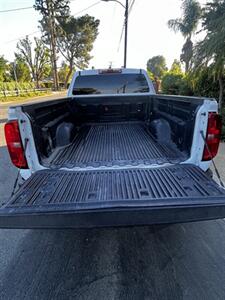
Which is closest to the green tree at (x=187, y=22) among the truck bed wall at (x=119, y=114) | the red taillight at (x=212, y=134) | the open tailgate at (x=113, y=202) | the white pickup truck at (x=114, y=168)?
the truck bed wall at (x=119, y=114)

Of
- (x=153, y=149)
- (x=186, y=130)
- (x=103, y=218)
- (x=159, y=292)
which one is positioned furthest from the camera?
(x=153, y=149)

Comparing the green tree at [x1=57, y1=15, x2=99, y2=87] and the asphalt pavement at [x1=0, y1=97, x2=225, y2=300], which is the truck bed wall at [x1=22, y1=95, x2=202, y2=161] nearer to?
the asphalt pavement at [x1=0, y1=97, x2=225, y2=300]

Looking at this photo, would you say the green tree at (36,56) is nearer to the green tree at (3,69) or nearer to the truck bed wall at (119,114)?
the green tree at (3,69)

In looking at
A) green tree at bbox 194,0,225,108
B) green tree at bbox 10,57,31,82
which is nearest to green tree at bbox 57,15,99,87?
green tree at bbox 10,57,31,82

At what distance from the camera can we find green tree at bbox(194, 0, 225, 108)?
6668 mm

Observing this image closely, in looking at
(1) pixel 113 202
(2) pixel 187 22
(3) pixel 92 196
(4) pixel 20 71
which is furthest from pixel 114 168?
(4) pixel 20 71

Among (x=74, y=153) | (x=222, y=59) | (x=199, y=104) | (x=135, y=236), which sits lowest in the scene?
(x=135, y=236)

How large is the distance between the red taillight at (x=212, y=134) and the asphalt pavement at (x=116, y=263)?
39.4 inches

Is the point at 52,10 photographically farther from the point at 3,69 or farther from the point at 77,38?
the point at 3,69

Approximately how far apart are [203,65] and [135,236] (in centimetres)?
682

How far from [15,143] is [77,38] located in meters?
42.9

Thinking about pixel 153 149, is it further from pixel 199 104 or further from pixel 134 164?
pixel 199 104

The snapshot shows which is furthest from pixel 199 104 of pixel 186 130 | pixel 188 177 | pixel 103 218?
pixel 103 218

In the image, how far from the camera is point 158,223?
Result: 1698 mm
